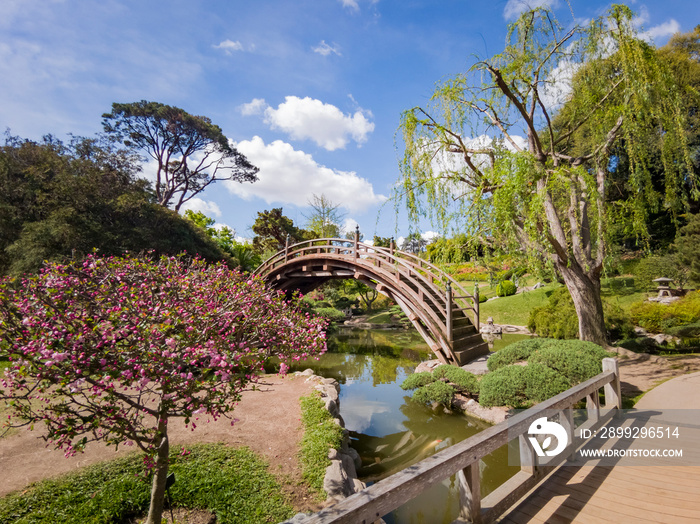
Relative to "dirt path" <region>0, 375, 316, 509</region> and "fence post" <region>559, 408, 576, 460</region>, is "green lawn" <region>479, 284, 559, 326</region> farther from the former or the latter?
"fence post" <region>559, 408, 576, 460</region>

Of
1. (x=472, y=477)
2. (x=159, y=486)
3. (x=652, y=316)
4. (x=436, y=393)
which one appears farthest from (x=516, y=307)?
(x=159, y=486)

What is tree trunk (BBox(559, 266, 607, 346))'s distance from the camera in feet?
23.8

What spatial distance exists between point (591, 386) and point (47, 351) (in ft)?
16.5

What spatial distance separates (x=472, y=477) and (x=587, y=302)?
262 inches

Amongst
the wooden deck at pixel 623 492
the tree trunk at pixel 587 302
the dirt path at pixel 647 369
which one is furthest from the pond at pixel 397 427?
the tree trunk at pixel 587 302

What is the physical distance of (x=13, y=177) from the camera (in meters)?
12.2

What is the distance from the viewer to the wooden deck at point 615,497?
2441mm

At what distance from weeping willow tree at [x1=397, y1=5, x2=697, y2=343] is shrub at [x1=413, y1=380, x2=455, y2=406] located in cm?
315

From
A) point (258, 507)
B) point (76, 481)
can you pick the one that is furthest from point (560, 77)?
point (76, 481)

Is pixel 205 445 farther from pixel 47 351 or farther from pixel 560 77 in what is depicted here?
pixel 560 77

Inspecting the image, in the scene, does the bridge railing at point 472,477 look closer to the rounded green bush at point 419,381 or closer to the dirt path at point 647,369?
the dirt path at point 647,369

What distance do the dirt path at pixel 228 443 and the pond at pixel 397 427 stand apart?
1.25m

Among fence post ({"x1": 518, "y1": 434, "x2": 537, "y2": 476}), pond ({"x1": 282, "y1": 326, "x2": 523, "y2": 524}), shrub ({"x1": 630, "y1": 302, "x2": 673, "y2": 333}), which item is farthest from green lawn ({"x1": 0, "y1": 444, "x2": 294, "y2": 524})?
shrub ({"x1": 630, "y1": 302, "x2": 673, "y2": 333})

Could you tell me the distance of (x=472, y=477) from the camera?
91.4 inches
